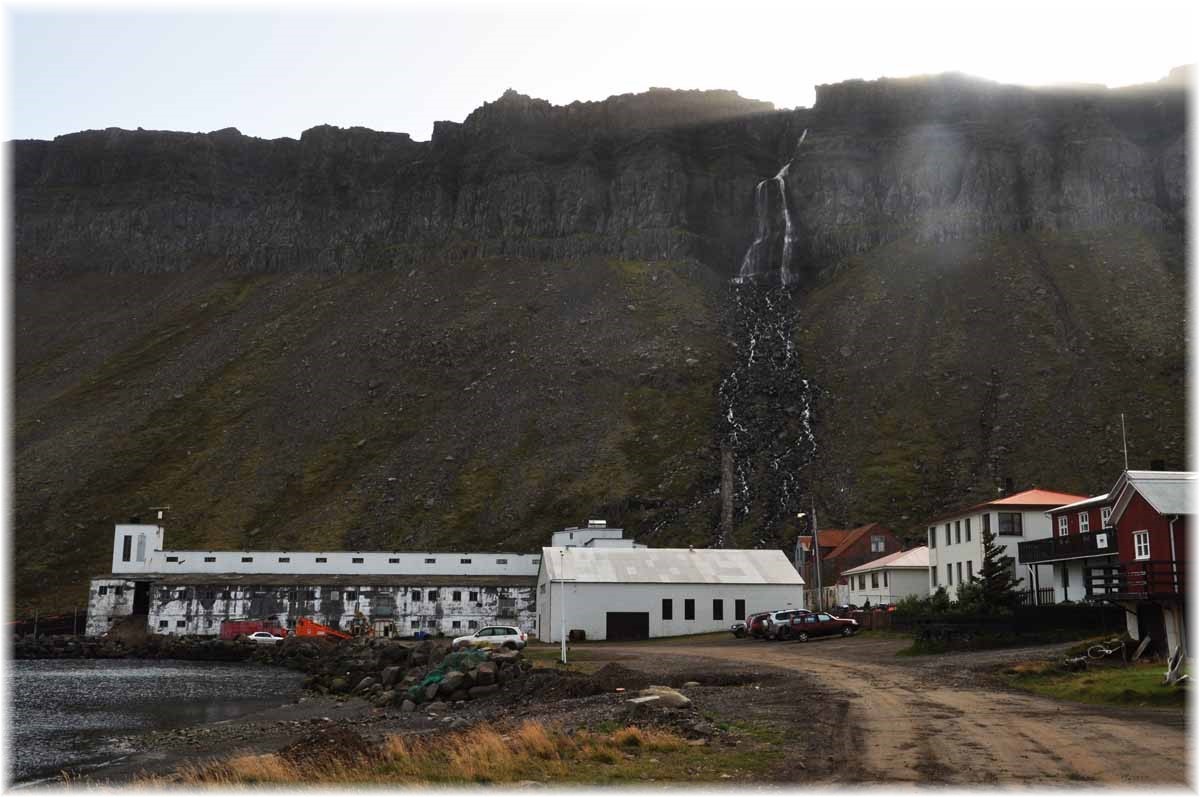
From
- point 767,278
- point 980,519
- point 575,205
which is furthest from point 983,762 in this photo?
point 575,205

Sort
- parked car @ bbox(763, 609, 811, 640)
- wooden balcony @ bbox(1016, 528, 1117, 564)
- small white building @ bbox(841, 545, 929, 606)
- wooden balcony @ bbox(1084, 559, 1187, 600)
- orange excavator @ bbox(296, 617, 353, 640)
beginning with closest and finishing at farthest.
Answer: wooden balcony @ bbox(1084, 559, 1187, 600)
wooden balcony @ bbox(1016, 528, 1117, 564)
parked car @ bbox(763, 609, 811, 640)
small white building @ bbox(841, 545, 929, 606)
orange excavator @ bbox(296, 617, 353, 640)

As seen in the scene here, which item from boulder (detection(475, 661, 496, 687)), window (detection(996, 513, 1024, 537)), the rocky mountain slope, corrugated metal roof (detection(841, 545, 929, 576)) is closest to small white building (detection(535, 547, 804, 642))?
corrugated metal roof (detection(841, 545, 929, 576))

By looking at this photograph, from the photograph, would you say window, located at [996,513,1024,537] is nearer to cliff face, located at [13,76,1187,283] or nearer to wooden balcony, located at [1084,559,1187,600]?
wooden balcony, located at [1084,559,1187,600]

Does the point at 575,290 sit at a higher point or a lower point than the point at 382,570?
higher

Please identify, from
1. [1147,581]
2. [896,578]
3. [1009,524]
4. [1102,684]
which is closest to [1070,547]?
[1009,524]

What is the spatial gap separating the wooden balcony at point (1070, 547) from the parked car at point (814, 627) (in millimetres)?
9497

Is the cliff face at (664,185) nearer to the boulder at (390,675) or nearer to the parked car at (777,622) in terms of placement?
the parked car at (777,622)

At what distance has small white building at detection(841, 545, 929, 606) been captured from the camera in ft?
236

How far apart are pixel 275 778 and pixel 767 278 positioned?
5507 inches

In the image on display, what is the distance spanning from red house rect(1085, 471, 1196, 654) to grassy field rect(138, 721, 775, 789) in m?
13.6

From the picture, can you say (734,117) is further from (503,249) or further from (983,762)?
(983,762)

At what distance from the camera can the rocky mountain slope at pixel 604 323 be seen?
105 m

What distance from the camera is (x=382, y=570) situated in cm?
8962

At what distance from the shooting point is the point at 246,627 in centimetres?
8331
